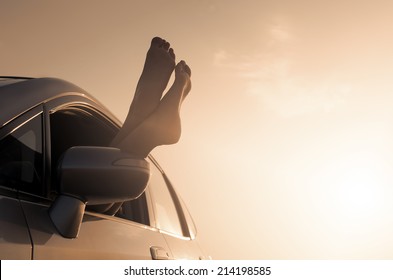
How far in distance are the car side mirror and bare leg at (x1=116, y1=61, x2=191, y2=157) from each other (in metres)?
0.15

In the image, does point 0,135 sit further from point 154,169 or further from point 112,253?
point 154,169

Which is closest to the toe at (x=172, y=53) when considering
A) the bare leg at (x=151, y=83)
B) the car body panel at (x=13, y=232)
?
the bare leg at (x=151, y=83)

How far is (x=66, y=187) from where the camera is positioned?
193 centimetres

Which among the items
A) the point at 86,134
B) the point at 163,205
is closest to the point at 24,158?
the point at 86,134

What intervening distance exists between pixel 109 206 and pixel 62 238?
681mm

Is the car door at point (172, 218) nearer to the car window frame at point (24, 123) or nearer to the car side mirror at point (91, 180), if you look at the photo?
the car window frame at point (24, 123)

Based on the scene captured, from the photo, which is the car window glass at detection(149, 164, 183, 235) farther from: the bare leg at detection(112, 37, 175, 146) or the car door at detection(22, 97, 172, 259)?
the bare leg at detection(112, 37, 175, 146)

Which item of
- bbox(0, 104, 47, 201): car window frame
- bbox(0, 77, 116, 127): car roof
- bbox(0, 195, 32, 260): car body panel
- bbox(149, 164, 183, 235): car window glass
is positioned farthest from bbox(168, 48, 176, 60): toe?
bbox(0, 195, 32, 260): car body panel

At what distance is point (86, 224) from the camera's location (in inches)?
89.4

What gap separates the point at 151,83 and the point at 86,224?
1.15m

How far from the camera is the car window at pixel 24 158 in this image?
199cm

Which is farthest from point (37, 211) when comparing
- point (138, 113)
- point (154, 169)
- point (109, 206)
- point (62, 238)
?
point (154, 169)

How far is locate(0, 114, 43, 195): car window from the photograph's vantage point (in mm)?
1993

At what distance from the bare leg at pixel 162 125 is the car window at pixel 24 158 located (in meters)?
0.32
